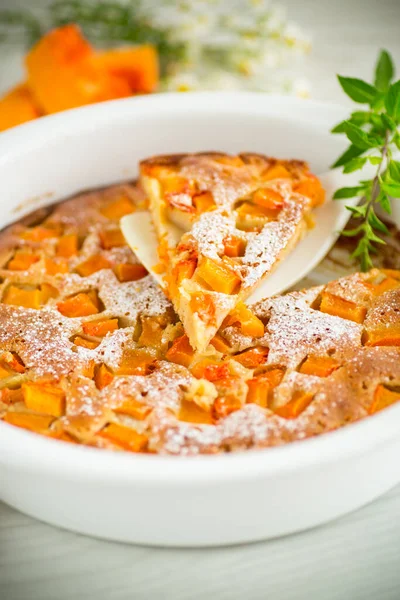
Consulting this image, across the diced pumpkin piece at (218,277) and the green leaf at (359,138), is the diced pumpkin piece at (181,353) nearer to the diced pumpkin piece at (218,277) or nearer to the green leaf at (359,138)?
the diced pumpkin piece at (218,277)

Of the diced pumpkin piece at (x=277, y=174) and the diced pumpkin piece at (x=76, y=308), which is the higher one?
the diced pumpkin piece at (x=277, y=174)

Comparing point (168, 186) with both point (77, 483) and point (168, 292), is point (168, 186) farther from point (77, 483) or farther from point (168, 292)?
point (77, 483)

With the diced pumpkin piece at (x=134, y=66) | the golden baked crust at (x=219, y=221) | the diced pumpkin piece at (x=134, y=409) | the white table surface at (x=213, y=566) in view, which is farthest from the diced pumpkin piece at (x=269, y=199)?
the diced pumpkin piece at (x=134, y=66)

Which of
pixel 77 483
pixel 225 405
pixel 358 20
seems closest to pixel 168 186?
pixel 225 405

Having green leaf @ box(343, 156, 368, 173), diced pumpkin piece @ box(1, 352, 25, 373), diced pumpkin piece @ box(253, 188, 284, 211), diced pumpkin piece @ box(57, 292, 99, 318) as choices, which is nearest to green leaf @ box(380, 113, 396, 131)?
green leaf @ box(343, 156, 368, 173)

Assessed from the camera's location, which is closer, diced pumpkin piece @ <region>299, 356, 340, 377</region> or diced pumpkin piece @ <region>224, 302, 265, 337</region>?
diced pumpkin piece @ <region>299, 356, 340, 377</region>

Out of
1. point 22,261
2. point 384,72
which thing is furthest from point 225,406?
point 384,72

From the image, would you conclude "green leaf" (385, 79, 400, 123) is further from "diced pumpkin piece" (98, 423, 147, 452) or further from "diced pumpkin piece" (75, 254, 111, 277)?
"diced pumpkin piece" (98, 423, 147, 452)
